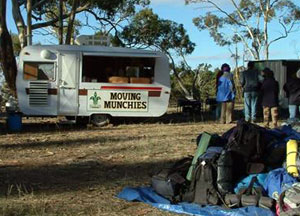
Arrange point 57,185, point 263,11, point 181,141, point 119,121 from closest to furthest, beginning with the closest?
1. point 57,185
2. point 181,141
3. point 119,121
4. point 263,11

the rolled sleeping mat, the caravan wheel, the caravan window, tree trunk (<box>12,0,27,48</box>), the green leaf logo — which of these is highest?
tree trunk (<box>12,0,27,48</box>)

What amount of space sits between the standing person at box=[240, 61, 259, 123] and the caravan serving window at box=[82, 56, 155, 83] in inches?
106

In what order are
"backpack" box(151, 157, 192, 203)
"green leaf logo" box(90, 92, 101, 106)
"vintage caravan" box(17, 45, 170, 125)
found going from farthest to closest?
"green leaf logo" box(90, 92, 101, 106), "vintage caravan" box(17, 45, 170, 125), "backpack" box(151, 157, 192, 203)

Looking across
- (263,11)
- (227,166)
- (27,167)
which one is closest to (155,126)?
(27,167)

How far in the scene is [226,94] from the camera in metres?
14.4

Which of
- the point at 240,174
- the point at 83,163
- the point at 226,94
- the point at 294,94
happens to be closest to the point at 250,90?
the point at 226,94

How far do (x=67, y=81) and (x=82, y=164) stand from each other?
19.5ft

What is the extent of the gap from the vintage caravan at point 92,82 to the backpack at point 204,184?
327 inches

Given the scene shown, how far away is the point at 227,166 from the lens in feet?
19.3

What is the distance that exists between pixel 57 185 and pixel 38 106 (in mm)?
7272

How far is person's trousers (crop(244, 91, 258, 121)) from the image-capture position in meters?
14.5

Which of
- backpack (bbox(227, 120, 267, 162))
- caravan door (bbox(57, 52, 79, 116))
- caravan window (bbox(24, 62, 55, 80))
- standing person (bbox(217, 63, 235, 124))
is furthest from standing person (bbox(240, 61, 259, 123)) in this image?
backpack (bbox(227, 120, 267, 162))

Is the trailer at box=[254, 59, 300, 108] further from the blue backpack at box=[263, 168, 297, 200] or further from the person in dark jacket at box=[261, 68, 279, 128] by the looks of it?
the blue backpack at box=[263, 168, 297, 200]

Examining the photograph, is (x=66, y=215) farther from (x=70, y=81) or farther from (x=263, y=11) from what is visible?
(x=263, y=11)
